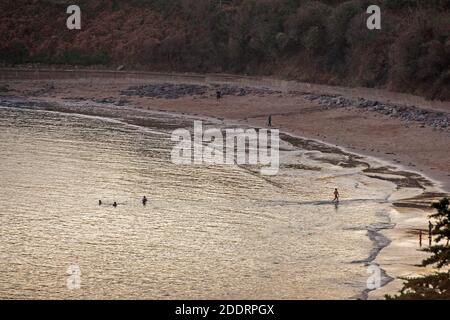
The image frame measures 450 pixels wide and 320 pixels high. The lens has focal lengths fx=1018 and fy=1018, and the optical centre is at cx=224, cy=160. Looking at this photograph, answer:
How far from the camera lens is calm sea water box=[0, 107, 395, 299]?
36781 mm

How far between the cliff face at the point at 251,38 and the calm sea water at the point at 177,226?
18731 mm

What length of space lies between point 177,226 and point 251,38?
2240 inches

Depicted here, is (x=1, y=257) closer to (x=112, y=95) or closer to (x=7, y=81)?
(x=112, y=95)

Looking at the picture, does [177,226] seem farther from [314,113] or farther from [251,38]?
[251,38]

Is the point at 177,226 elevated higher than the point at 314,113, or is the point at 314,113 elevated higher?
the point at 314,113

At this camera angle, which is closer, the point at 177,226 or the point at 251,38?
the point at 177,226

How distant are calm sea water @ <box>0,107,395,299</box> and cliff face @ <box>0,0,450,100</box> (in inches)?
737

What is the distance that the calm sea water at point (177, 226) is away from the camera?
36781 mm

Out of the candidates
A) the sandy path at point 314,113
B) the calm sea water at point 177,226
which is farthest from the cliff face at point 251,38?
the calm sea water at point 177,226

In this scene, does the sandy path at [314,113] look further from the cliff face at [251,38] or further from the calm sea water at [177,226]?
the calm sea water at [177,226]

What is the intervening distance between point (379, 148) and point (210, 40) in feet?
139

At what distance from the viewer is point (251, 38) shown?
99.9 metres

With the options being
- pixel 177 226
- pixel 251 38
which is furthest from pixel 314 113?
pixel 177 226

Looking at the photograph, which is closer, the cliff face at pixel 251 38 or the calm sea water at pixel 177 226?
the calm sea water at pixel 177 226
